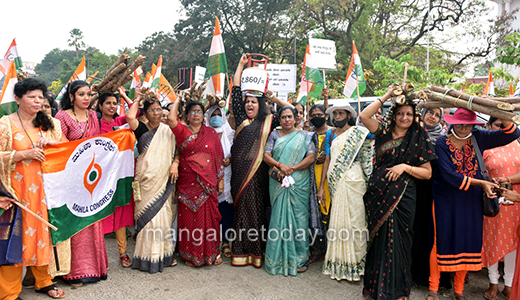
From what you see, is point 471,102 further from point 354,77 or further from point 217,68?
point 217,68

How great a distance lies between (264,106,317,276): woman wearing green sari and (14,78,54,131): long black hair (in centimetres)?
228

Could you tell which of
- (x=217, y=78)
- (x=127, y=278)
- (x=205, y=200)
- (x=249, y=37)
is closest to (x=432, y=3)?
(x=249, y=37)

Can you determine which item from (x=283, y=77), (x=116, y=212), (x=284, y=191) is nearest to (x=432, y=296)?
(x=284, y=191)

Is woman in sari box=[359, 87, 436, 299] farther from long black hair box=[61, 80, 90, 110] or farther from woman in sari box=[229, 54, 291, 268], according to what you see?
long black hair box=[61, 80, 90, 110]

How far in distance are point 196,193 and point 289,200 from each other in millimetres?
1089

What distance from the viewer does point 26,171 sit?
3.12 metres

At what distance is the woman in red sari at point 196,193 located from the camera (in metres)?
4.09

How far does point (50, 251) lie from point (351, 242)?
301 centimetres

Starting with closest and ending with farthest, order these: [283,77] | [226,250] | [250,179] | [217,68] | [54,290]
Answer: [54,290] → [250,179] → [226,250] → [217,68] → [283,77]

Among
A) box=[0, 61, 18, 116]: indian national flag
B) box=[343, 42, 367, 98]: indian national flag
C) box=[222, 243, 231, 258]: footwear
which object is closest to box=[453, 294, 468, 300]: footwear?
box=[222, 243, 231, 258]: footwear

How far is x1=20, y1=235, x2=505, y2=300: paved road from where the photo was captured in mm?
3445

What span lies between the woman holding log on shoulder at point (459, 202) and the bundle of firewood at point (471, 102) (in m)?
0.14

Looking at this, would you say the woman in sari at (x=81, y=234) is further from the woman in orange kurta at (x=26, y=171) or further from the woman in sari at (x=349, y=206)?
the woman in sari at (x=349, y=206)

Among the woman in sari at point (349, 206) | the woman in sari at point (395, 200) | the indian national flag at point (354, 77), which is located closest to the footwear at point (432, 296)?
the woman in sari at point (395, 200)
